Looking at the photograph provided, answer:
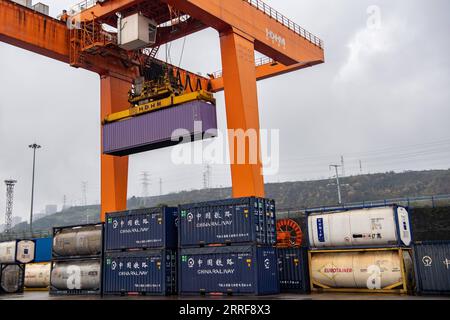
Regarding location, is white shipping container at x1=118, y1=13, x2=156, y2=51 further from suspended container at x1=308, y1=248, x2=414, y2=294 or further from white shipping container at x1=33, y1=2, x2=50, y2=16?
suspended container at x1=308, y1=248, x2=414, y2=294

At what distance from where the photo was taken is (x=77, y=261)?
21.2 meters

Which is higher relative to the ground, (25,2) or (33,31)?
(25,2)

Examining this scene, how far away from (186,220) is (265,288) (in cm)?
427

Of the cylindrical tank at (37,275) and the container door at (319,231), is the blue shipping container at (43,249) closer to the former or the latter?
the cylindrical tank at (37,275)

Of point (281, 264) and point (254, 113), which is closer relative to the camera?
point (281, 264)

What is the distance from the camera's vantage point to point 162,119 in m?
27.2

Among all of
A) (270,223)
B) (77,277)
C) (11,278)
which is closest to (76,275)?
(77,277)

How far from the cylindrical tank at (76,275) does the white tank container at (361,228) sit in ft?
32.3

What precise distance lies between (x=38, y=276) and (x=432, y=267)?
22828 millimetres

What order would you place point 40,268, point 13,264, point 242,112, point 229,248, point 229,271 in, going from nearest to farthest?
point 229,271 → point 229,248 → point 13,264 → point 242,112 → point 40,268

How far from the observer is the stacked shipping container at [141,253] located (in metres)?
18.4

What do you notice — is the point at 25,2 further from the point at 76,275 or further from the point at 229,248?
the point at 229,248
